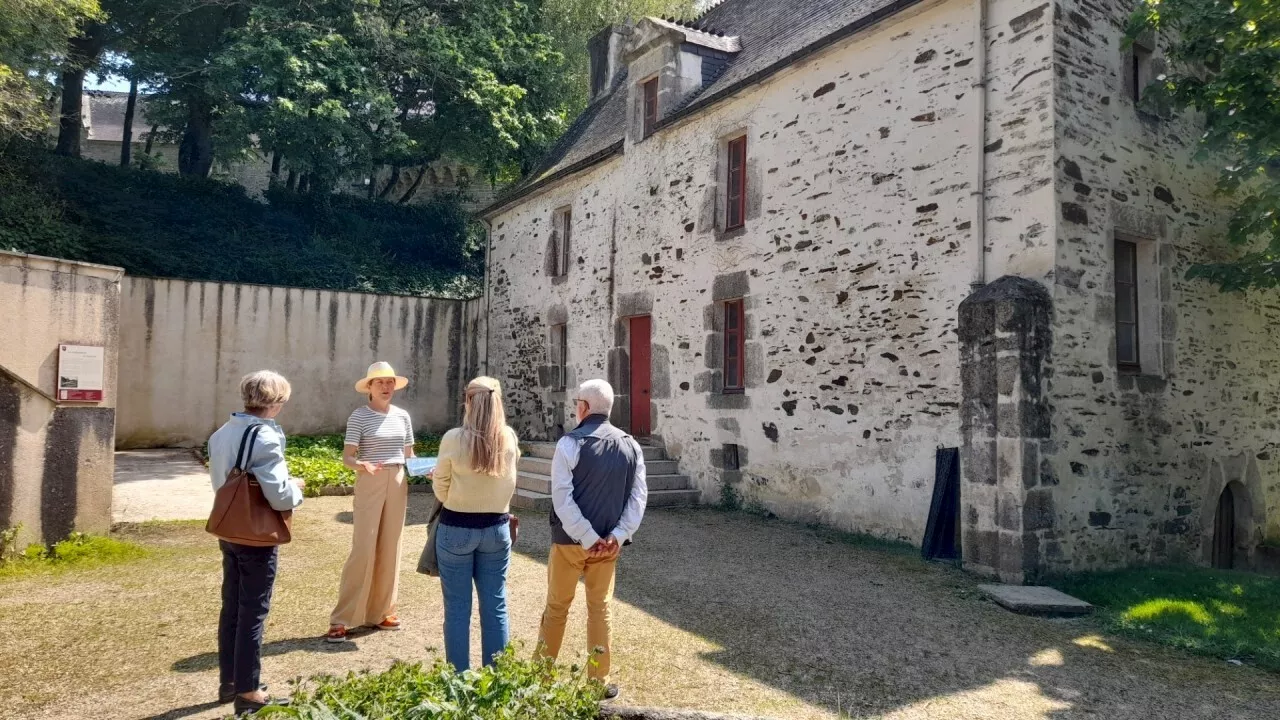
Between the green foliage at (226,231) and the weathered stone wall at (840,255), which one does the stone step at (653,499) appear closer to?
the weathered stone wall at (840,255)

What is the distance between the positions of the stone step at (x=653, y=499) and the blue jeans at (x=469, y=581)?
19.4 ft

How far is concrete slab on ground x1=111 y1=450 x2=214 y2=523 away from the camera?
8453mm

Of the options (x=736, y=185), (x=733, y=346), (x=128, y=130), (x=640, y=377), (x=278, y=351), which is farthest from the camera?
(x=128, y=130)

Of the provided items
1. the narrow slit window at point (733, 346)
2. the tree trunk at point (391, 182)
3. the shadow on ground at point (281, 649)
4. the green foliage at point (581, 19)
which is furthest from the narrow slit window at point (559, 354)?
the tree trunk at point (391, 182)

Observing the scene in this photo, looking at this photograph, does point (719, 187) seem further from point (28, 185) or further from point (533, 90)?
point (28, 185)

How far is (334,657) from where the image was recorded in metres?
4.50

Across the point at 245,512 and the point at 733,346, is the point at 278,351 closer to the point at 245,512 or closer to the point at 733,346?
the point at 733,346

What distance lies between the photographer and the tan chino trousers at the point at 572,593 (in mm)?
3773

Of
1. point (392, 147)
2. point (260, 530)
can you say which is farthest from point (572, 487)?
point (392, 147)

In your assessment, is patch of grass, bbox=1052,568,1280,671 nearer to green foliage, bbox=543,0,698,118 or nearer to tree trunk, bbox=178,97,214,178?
green foliage, bbox=543,0,698,118

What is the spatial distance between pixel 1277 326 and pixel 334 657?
9.80m

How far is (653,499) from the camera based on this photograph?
1031cm

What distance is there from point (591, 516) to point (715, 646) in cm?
167

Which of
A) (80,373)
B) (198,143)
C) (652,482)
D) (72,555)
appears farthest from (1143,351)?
(198,143)
